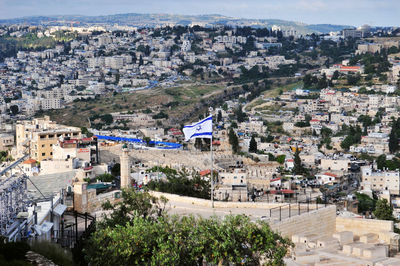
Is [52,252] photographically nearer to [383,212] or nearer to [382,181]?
[383,212]

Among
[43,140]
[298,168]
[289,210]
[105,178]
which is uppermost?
[289,210]

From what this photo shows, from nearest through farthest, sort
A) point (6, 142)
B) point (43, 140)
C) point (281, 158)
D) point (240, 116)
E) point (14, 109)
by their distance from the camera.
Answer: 1. point (43, 140)
2. point (6, 142)
3. point (281, 158)
4. point (240, 116)
5. point (14, 109)

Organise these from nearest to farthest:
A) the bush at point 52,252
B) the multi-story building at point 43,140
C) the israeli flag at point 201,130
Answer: the bush at point 52,252 < the israeli flag at point 201,130 < the multi-story building at point 43,140

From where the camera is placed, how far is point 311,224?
1166 centimetres

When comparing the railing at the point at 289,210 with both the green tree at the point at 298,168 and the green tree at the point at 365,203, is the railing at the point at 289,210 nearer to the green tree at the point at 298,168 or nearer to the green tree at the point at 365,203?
the green tree at the point at 365,203

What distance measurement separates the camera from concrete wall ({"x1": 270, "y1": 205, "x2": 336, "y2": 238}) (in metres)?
11.1

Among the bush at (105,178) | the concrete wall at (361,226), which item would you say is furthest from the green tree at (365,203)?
the concrete wall at (361,226)

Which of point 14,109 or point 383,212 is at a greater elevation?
point 383,212

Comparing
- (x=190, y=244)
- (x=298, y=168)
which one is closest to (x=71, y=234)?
(x=190, y=244)

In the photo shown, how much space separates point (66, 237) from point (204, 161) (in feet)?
72.1

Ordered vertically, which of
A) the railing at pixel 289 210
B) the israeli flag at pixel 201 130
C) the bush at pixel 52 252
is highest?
the israeli flag at pixel 201 130

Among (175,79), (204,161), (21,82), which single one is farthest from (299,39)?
(204,161)

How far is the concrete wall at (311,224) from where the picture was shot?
1107 cm

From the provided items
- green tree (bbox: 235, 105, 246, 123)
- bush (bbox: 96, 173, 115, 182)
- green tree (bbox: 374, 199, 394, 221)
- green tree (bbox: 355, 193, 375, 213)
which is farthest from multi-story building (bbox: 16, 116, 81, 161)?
green tree (bbox: 235, 105, 246, 123)
